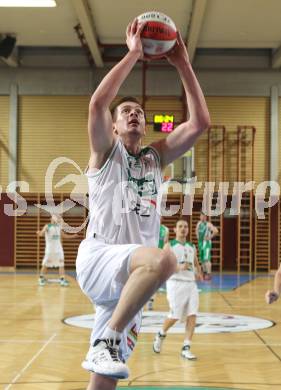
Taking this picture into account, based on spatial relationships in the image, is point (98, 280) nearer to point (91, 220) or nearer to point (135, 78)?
point (91, 220)

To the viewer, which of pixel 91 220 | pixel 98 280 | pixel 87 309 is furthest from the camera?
pixel 87 309

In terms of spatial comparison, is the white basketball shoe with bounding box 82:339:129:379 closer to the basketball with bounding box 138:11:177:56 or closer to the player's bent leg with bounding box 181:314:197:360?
the basketball with bounding box 138:11:177:56

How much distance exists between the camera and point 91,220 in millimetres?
4176

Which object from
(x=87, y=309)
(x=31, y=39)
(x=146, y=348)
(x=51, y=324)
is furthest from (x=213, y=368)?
(x=31, y=39)

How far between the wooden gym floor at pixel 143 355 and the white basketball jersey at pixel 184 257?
0.93m

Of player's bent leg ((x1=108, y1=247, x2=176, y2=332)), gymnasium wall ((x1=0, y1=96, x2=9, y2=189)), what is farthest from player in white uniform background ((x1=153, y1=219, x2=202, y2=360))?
gymnasium wall ((x1=0, y1=96, x2=9, y2=189))

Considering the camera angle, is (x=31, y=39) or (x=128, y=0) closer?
(x=128, y=0)

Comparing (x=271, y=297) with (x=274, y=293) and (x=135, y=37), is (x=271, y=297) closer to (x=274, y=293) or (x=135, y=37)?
(x=274, y=293)

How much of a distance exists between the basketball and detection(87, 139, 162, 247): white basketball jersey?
0.61 meters

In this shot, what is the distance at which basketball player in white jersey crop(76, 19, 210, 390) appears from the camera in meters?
3.83

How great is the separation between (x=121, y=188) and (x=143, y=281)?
0.82m

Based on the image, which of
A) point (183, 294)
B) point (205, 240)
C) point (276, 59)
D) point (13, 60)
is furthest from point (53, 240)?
point (276, 59)

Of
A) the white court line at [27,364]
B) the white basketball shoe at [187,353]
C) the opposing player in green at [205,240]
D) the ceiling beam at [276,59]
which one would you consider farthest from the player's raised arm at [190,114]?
the ceiling beam at [276,59]

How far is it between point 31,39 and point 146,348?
557 inches
